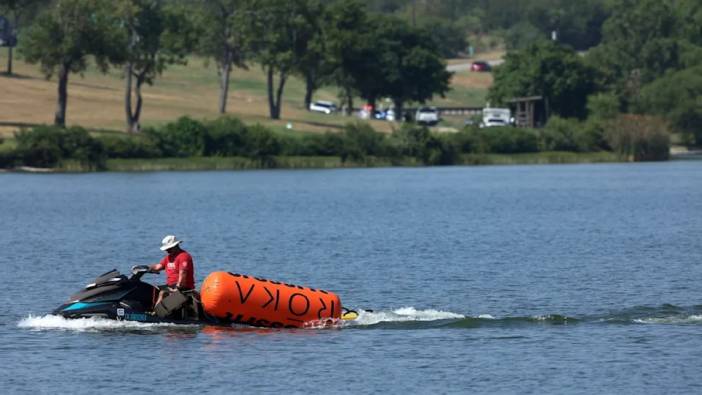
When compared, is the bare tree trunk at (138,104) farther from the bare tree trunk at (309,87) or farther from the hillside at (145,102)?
the bare tree trunk at (309,87)

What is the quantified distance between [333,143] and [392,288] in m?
89.5

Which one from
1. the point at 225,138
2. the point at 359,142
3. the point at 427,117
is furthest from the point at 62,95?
the point at 427,117

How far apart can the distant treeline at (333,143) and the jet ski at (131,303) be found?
8341cm

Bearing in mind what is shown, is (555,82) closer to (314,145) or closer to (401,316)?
(314,145)

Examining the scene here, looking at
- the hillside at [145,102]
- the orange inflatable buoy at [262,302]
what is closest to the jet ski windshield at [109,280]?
the orange inflatable buoy at [262,302]

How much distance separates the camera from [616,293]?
4338 cm

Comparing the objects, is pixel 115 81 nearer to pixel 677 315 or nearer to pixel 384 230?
pixel 384 230

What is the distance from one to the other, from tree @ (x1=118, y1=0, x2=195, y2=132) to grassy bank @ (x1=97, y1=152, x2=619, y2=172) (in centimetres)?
1030

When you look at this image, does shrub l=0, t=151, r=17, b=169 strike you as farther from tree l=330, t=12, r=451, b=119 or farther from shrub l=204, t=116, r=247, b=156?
tree l=330, t=12, r=451, b=119

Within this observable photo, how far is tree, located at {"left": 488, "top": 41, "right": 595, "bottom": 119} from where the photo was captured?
17988 cm

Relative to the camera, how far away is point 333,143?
13412 centimetres

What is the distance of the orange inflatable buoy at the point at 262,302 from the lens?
34250 mm

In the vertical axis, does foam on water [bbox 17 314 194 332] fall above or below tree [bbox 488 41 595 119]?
below

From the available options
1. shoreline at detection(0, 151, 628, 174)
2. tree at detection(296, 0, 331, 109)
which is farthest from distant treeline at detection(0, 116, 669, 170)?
tree at detection(296, 0, 331, 109)
